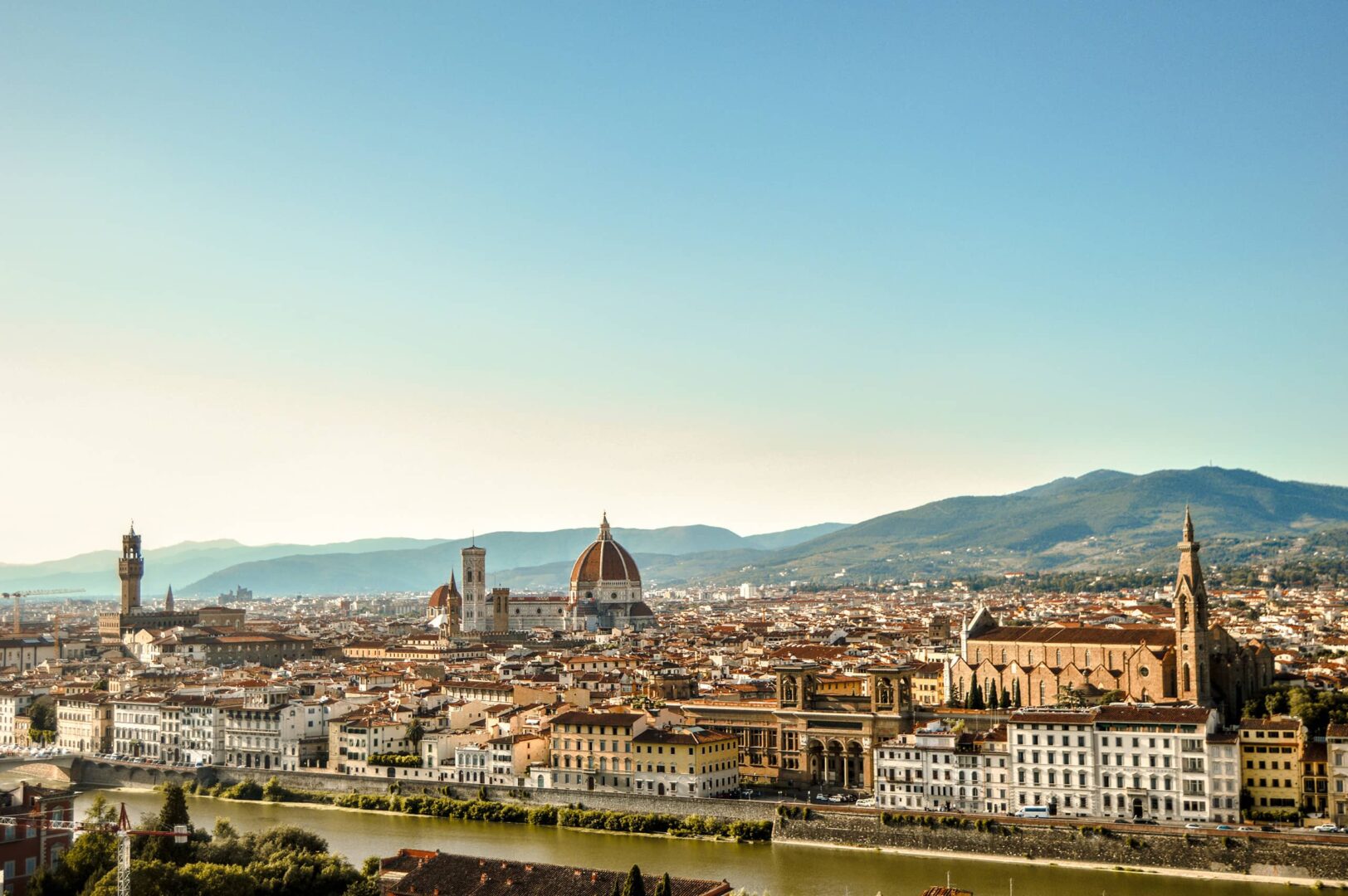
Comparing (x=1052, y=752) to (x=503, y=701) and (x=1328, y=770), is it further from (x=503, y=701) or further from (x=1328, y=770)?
(x=503, y=701)

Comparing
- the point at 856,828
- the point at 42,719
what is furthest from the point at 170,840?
the point at 42,719

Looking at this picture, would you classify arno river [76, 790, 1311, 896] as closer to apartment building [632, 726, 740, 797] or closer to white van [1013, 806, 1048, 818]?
white van [1013, 806, 1048, 818]

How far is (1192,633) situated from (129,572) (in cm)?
7219

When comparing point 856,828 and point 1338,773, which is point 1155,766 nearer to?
point 1338,773

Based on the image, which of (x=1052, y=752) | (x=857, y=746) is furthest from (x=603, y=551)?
(x=1052, y=752)

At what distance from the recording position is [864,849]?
31469 mm

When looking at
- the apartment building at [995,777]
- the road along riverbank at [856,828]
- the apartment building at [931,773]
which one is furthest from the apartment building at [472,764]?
the apartment building at [995,777]

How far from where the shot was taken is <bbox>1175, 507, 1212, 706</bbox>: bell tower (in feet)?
123

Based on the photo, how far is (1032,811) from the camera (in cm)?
3138

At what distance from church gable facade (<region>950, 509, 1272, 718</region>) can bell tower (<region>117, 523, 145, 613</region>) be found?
63482mm

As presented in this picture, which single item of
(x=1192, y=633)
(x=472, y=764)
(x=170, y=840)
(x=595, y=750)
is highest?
(x=1192, y=633)

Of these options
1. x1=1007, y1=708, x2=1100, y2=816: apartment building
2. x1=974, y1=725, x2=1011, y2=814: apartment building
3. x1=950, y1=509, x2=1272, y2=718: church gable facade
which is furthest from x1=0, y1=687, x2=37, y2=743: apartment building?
x1=1007, y1=708, x2=1100, y2=816: apartment building

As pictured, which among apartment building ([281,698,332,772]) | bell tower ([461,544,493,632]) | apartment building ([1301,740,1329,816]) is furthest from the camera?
bell tower ([461,544,493,632])

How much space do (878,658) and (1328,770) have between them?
2260cm
